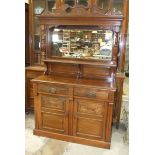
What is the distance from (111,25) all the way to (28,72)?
4.85 ft

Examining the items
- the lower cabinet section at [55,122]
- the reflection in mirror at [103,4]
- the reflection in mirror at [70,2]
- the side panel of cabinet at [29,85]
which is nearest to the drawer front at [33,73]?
the side panel of cabinet at [29,85]

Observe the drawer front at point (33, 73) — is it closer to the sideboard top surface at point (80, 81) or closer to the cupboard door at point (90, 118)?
the sideboard top surface at point (80, 81)

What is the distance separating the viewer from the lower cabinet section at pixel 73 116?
2.29 meters

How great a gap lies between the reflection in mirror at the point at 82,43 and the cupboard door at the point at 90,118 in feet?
2.33

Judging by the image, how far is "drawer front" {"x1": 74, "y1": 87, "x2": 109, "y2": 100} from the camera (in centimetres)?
222

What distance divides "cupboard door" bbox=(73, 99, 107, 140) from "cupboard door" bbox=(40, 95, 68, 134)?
0.48 ft

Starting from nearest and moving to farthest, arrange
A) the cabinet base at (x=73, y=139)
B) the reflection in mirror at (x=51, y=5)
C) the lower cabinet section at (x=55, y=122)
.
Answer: the cabinet base at (x=73, y=139), the lower cabinet section at (x=55, y=122), the reflection in mirror at (x=51, y=5)

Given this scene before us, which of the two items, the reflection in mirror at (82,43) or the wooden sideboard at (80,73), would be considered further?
the reflection in mirror at (82,43)

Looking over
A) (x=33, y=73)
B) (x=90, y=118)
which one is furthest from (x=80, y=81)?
(x=33, y=73)

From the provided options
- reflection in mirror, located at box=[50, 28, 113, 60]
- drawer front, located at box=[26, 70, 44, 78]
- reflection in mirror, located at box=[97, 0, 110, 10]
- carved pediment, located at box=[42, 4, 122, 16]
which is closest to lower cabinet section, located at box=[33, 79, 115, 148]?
drawer front, located at box=[26, 70, 44, 78]

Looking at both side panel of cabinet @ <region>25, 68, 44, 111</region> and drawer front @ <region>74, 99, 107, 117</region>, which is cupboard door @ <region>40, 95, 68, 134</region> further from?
side panel of cabinet @ <region>25, 68, 44, 111</region>
